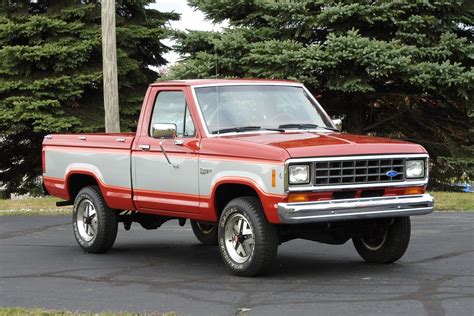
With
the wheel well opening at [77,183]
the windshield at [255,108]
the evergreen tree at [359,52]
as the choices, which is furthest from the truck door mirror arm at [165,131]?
the evergreen tree at [359,52]

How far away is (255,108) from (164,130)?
104 centimetres

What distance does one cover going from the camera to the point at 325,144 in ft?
27.1

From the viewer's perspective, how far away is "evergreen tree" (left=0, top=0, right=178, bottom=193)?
882 inches

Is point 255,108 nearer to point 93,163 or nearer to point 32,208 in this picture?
point 93,163

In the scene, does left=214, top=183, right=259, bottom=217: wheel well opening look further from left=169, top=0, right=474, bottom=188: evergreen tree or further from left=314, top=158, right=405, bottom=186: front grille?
left=169, top=0, right=474, bottom=188: evergreen tree

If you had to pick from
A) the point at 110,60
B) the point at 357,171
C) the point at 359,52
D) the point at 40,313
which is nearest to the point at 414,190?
the point at 357,171

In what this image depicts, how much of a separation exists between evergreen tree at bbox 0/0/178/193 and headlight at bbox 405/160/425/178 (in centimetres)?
1473

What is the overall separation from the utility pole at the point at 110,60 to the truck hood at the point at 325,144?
9.95m

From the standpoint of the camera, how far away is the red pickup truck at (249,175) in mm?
8086

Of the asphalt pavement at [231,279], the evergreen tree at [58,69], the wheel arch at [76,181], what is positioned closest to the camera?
the asphalt pavement at [231,279]

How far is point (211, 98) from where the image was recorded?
9.38 meters

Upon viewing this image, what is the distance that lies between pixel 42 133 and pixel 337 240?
53.8ft

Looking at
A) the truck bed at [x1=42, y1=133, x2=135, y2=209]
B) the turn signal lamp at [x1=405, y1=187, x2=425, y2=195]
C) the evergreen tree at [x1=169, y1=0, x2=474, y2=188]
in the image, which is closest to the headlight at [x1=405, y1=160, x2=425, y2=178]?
the turn signal lamp at [x1=405, y1=187, x2=425, y2=195]

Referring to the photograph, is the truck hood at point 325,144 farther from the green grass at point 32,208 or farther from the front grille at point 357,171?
the green grass at point 32,208
